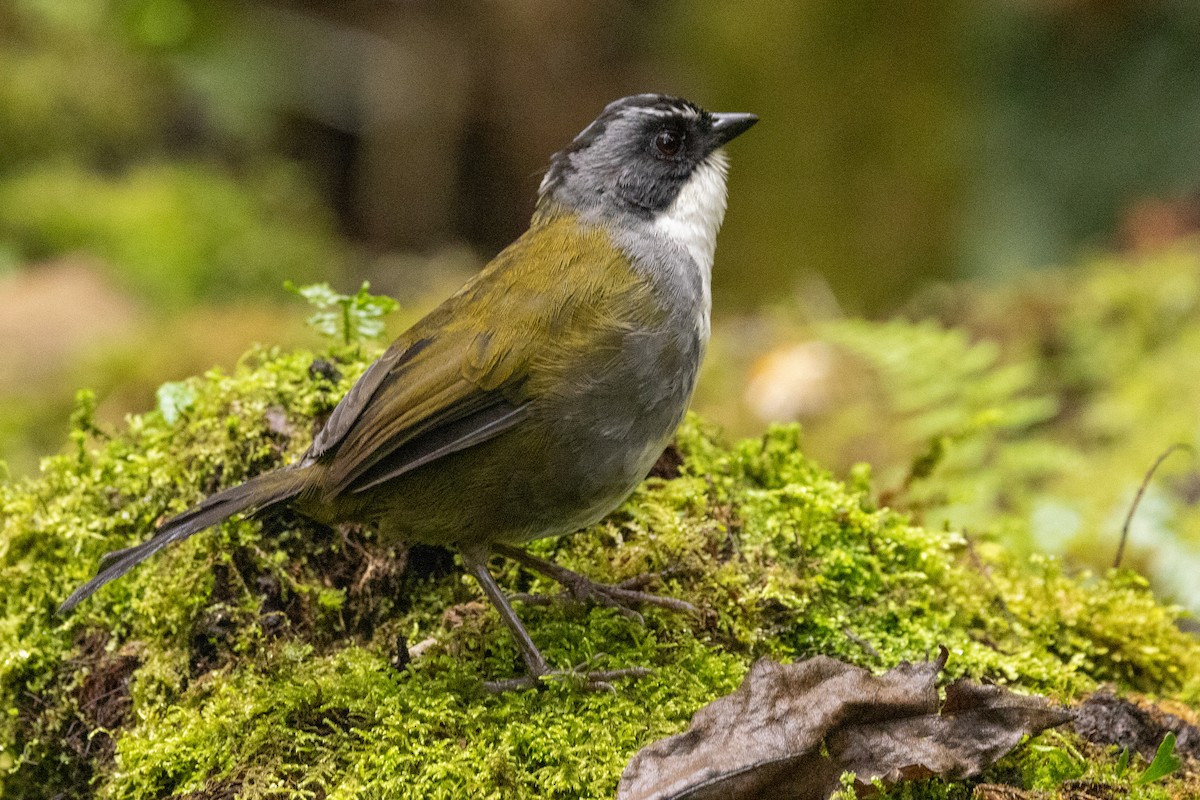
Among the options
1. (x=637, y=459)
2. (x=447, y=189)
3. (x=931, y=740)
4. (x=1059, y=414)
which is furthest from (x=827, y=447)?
(x=447, y=189)

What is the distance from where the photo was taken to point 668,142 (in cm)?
364

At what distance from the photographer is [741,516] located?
3414 millimetres

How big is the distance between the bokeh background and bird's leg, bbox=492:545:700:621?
2032mm

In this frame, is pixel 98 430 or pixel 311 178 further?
pixel 311 178

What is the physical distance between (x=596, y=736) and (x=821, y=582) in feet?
2.81

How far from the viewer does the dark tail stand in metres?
2.85

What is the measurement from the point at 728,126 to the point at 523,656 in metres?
1.85

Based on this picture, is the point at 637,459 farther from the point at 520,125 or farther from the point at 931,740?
the point at 520,125

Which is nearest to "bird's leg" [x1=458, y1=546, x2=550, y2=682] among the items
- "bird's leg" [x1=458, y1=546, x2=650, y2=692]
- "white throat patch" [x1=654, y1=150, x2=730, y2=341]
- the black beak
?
"bird's leg" [x1=458, y1=546, x2=650, y2=692]

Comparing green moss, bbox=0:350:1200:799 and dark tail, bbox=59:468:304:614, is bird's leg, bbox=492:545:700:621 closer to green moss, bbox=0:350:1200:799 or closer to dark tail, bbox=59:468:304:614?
green moss, bbox=0:350:1200:799

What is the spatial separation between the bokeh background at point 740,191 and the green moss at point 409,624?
58.9 inches

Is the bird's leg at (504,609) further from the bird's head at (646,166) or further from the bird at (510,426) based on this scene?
the bird's head at (646,166)

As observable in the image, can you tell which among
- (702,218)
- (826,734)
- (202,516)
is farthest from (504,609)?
(702,218)

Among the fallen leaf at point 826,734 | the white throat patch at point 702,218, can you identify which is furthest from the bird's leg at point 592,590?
the white throat patch at point 702,218
